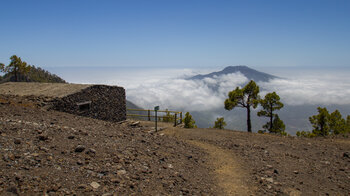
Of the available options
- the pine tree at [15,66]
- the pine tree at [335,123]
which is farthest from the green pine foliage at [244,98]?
the pine tree at [15,66]

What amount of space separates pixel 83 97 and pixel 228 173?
47.5 ft

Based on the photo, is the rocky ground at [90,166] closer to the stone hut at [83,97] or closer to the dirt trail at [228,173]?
the dirt trail at [228,173]

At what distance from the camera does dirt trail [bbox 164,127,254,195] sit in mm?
7605

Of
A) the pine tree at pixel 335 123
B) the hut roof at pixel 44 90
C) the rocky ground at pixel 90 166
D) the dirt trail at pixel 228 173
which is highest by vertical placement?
the hut roof at pixel 44 90

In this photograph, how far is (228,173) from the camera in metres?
9.07

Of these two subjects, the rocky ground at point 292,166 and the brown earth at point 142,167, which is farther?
the rocky ground at point 292,166

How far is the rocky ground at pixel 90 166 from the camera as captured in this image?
5.43m

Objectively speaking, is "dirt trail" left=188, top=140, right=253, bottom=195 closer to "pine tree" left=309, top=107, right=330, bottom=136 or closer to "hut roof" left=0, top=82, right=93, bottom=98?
"hut roof" left=0, top=82, right=93, bottom=98

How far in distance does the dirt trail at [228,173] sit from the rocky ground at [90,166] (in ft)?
1.41

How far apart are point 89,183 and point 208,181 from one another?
13.4ft

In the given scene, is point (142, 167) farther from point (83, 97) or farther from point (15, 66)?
point (15, 66)

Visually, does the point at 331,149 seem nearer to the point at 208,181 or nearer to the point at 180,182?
the point at 208,181

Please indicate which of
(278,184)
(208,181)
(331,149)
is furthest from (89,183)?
(331,149)

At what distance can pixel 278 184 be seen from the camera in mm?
7871
